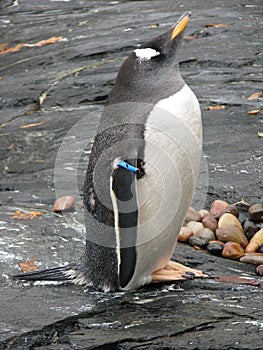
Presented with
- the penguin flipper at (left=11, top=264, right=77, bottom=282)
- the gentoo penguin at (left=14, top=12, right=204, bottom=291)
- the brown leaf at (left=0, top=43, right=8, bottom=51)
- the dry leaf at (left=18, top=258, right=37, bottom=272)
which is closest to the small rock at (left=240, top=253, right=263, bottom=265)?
the gentoo penguin at (left=14, top=12, right=204, bottom=291)

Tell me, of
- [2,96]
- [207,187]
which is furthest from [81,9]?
[207,187]

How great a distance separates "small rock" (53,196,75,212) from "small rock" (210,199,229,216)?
2.48 ft

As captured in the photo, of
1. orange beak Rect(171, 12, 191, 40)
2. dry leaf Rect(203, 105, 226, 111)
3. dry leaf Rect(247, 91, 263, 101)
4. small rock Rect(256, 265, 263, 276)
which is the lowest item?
small rock Rect(256, 265, 263, 276)

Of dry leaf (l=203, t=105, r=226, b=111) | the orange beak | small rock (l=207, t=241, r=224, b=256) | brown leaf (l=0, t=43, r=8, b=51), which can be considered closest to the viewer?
the orange beak

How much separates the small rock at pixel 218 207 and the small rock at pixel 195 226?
0.12m

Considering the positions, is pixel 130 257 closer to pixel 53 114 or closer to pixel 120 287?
pixel 120 287

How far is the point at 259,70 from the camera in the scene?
19.6 ft

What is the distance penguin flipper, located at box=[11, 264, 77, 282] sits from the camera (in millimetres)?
3191

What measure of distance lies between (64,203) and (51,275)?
0.98 meters

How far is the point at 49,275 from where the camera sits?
3.21 m

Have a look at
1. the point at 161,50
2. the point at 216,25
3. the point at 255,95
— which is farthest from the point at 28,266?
the point at 216,25

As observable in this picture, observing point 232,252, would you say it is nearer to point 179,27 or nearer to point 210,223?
point 210,223

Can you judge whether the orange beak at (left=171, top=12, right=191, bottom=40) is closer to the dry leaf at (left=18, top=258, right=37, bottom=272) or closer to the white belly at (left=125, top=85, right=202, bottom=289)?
the white belly at (left=125, top=85, right=202, bottom=289)

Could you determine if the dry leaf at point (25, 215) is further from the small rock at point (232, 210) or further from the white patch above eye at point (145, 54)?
the white patch above eye at point (145, 54)
